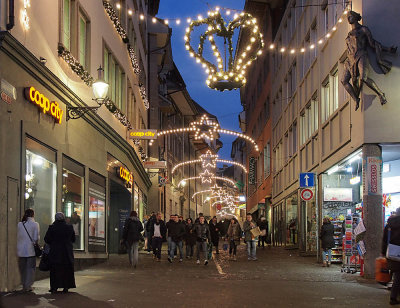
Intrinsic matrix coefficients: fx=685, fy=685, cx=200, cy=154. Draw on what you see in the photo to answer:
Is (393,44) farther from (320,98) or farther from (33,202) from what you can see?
(33,202)

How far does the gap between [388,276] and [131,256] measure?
10320 millimetres

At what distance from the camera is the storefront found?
1282cm

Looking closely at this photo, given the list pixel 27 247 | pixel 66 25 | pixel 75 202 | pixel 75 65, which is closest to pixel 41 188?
pixel 27 247

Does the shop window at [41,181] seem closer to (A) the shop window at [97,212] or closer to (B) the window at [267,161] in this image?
(A) the shop window at [97,212]

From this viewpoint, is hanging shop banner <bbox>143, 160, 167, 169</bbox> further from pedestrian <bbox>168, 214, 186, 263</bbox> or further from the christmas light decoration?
the christmas light decoration

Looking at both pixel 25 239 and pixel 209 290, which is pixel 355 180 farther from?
pixel 25 239

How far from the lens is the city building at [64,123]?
511 inches

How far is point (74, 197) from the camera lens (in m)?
19.2

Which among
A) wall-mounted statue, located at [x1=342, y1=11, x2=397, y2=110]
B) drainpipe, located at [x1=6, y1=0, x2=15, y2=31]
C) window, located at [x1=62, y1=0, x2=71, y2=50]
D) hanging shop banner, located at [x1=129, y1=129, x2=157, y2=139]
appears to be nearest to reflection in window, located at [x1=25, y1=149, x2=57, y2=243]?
drainpipe, located at [x1=6, y1=0, x2=15, y2=31]

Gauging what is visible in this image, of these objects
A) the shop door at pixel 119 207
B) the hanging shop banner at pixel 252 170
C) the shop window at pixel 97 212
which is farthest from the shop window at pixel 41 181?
the hanging shop banner at pixel 252 170

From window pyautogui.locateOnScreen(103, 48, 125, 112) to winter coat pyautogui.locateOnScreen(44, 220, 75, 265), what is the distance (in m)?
11.7

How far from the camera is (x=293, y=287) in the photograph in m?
14.4

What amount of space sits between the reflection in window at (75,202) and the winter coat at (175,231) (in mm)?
4602

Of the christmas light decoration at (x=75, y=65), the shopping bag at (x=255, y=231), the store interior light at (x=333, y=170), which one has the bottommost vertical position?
the shopping bag at (x=255, y=231)
